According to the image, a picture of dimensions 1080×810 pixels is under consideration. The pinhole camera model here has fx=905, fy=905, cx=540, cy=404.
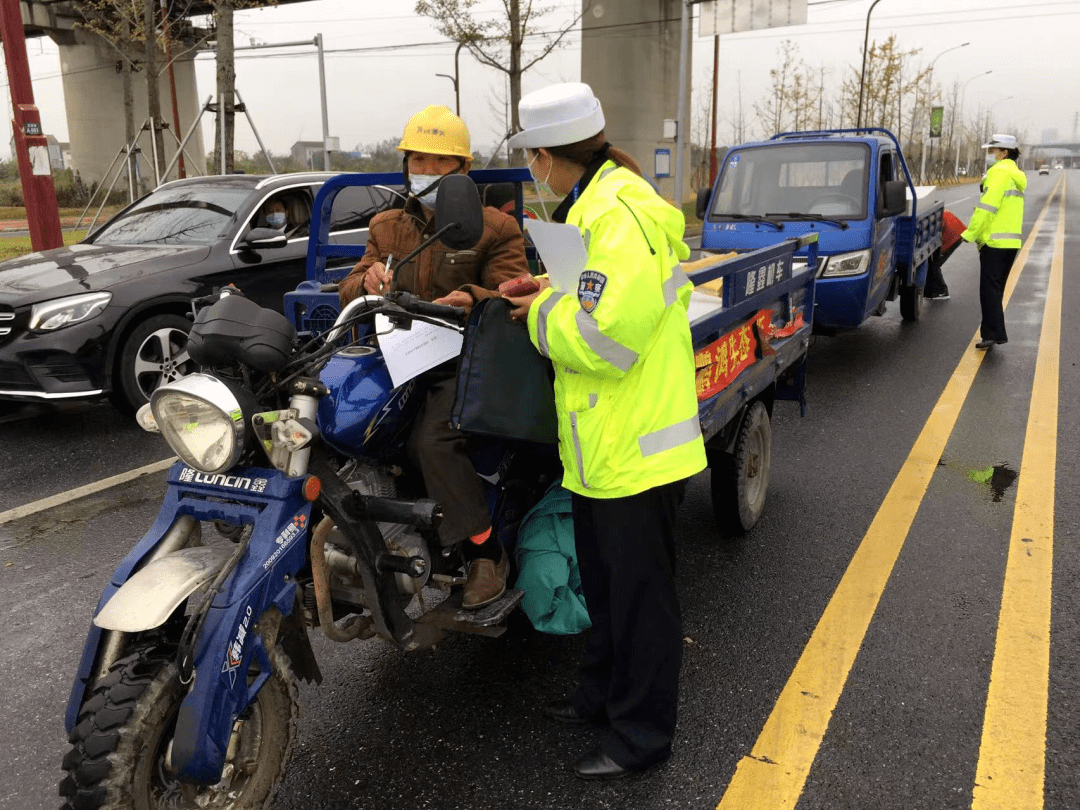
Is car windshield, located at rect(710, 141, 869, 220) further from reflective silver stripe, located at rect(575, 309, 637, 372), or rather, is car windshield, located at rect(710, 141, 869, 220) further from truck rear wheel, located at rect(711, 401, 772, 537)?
reflective silver stripe, located at rect(575, 309, 637, 372)

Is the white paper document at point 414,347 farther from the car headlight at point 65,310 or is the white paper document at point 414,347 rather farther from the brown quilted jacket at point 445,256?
the car headlight at point 65,310

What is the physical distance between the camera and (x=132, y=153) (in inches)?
631

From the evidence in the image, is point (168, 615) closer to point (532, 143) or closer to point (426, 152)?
point (532, 143)

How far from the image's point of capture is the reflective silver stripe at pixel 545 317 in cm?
233

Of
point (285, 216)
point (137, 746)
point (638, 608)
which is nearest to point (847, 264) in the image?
point (285, 216)

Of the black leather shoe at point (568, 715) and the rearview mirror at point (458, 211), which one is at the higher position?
the rearview mirror at point (458, 211)

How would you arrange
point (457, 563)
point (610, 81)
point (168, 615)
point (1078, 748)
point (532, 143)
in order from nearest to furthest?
point (168, 615) < point (532, 143) < point (1078, 748) < point (457, 563) < point (610, 81)

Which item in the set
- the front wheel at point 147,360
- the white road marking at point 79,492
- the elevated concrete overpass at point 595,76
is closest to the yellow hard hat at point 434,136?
the white road marking at point 79,492

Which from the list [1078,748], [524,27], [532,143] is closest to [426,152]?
[532,143]

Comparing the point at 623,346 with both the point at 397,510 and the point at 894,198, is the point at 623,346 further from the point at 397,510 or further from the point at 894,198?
the point at 894,198

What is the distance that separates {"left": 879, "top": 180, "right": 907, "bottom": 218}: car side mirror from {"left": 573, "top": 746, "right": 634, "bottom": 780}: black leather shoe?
6.10m

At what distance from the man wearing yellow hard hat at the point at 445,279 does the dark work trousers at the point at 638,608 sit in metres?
0.35

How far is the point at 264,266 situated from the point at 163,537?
16.7 ft

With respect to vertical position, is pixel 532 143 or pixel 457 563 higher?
pixel 532 143
